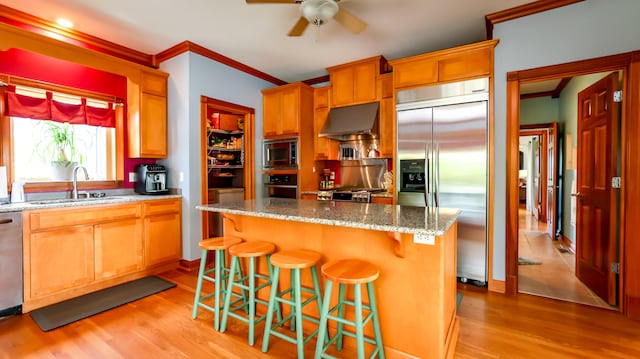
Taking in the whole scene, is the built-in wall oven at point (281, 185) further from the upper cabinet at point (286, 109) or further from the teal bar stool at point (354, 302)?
the teal bar stool at point (354, 302)

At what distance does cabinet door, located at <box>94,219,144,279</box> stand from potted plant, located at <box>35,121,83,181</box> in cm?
91

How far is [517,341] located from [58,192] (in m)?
4.51

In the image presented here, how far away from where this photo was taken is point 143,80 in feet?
11.6

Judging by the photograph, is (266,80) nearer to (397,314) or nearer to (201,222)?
(201,222)

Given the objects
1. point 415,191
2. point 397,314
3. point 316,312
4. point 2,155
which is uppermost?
point 2,155

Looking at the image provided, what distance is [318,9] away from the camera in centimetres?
241

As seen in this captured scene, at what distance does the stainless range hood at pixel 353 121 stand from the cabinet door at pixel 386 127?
0.08 m

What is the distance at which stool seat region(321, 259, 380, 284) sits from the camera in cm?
161

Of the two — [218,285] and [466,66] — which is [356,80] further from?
[218,285]

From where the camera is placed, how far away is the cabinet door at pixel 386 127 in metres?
4.00

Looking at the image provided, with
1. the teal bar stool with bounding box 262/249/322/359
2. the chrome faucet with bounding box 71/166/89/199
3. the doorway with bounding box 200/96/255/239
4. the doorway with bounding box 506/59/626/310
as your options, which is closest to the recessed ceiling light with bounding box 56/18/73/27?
the chrome faucet with bounding box 71/166/89/199

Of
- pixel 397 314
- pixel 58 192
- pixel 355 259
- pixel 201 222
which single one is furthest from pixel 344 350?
pixel 58 192

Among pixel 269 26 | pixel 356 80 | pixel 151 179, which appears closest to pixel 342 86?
pixel 356 80

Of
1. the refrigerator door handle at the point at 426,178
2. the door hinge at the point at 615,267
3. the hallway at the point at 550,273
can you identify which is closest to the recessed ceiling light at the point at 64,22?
the refrigerator door handle at the point at 426,178
